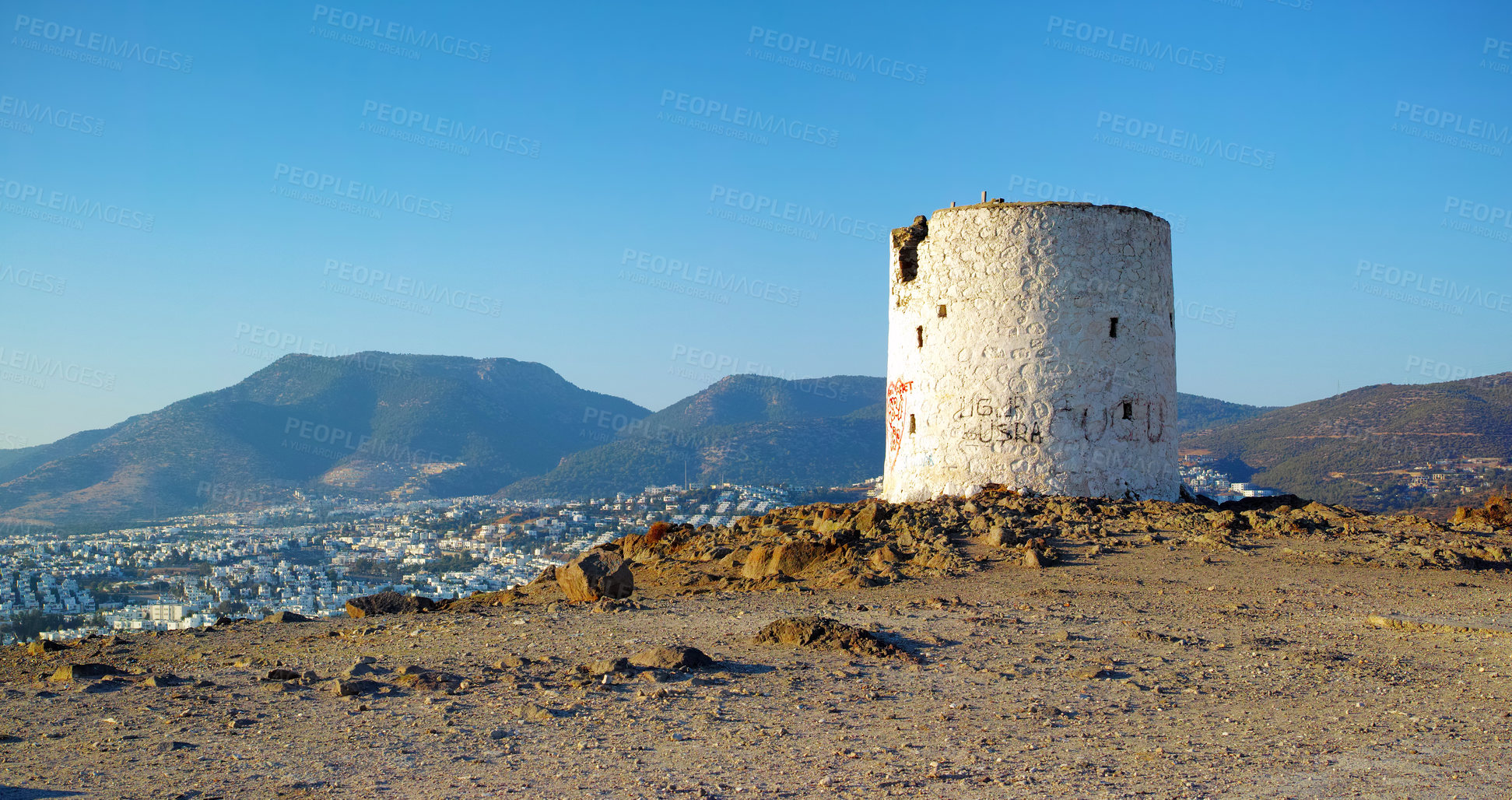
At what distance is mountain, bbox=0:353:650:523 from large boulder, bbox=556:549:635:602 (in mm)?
79279

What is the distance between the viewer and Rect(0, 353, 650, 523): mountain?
8491 centimetres

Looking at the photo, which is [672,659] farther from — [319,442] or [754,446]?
[319,442]

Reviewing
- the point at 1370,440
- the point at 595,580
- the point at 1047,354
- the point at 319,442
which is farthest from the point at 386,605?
the point at 319,442

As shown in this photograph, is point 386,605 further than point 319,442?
No

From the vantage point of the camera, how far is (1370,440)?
43875 mm

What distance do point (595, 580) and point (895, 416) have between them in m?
6.42

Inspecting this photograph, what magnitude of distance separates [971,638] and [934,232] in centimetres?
797

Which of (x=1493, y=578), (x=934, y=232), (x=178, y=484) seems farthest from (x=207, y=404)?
(x=1493, y=578)

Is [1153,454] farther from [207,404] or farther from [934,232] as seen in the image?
[207,404]

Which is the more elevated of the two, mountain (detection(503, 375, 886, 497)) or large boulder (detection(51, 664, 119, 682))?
mountain (detection(503, 375, 886, 497))

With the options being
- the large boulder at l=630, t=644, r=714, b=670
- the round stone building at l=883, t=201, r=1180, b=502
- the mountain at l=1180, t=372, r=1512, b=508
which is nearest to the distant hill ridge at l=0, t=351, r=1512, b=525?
the mountain at l=1180, t=372, r=1512, b=508

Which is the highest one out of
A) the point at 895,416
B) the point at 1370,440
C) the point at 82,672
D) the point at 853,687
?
the point at 1370,440

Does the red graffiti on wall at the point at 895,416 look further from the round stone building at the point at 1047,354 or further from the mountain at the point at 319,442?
the mountain at the point at 319,442

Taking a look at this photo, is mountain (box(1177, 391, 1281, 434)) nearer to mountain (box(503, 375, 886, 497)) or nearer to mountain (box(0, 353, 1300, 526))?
mountain (box(0, 353, 1300, 526))
